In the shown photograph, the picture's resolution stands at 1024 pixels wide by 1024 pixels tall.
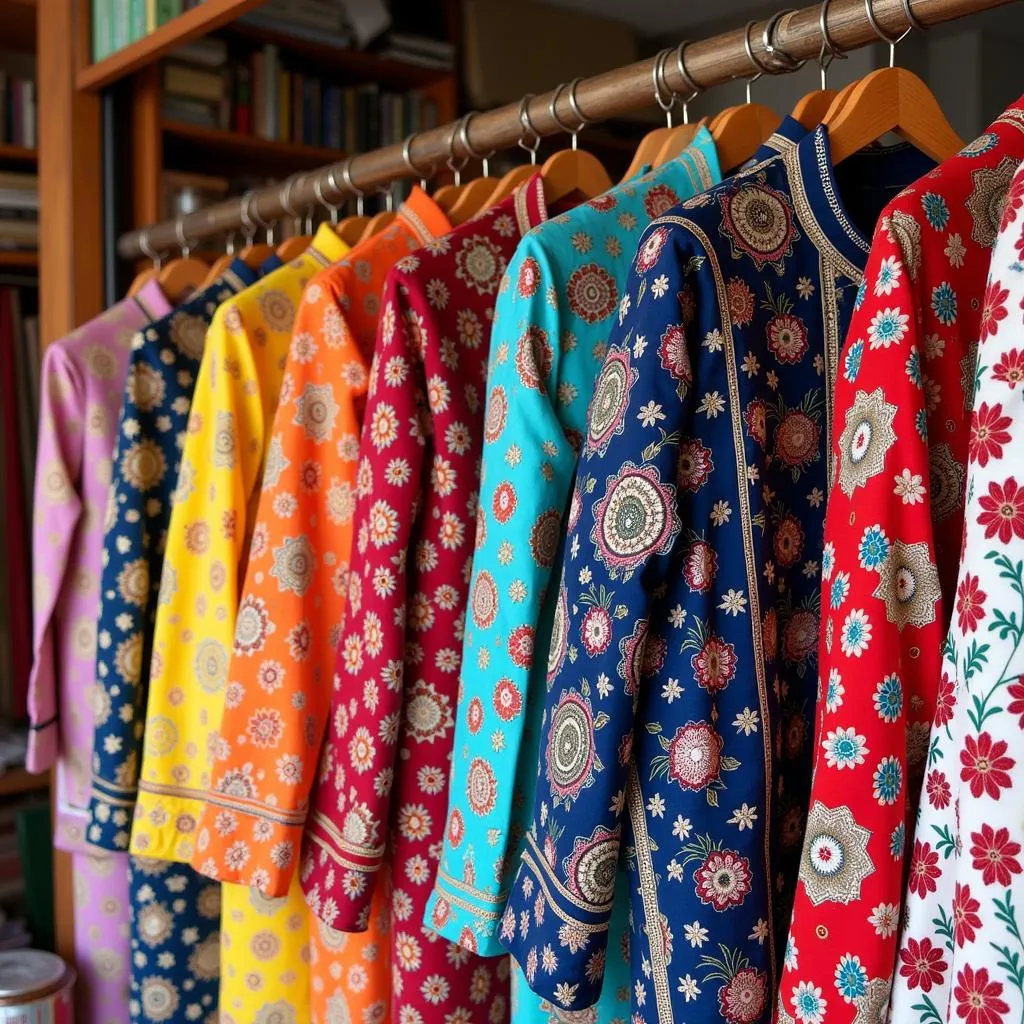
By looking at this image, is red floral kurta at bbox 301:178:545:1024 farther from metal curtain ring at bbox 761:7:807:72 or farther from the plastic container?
the plastic container

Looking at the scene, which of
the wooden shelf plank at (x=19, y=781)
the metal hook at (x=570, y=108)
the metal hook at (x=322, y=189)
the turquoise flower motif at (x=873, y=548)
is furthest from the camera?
the wooden shelf plank at (x=19, y=781)

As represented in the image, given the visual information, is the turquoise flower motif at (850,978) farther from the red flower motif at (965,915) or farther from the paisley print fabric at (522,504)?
the paisley print fabric at (522,504)

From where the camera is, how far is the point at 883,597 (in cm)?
66

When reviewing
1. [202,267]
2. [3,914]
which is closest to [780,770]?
[202,267]

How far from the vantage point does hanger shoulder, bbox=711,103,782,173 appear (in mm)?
993

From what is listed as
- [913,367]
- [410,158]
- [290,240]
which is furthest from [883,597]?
[290,240]

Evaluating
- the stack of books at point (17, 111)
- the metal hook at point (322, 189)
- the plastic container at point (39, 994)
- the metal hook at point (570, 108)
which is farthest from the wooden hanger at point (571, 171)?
the stack of books at point (17, 111)

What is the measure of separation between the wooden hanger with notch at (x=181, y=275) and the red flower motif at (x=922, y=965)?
1.32 m

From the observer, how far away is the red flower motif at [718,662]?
773 millimetres

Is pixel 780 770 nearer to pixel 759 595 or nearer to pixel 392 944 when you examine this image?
pixel 759 595

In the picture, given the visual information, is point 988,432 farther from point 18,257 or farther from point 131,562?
point 18,257

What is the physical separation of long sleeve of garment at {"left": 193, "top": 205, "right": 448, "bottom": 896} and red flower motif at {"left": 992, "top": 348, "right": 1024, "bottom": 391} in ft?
2.24

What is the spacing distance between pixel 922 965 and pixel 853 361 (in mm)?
353

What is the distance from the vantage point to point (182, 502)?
1.30m
